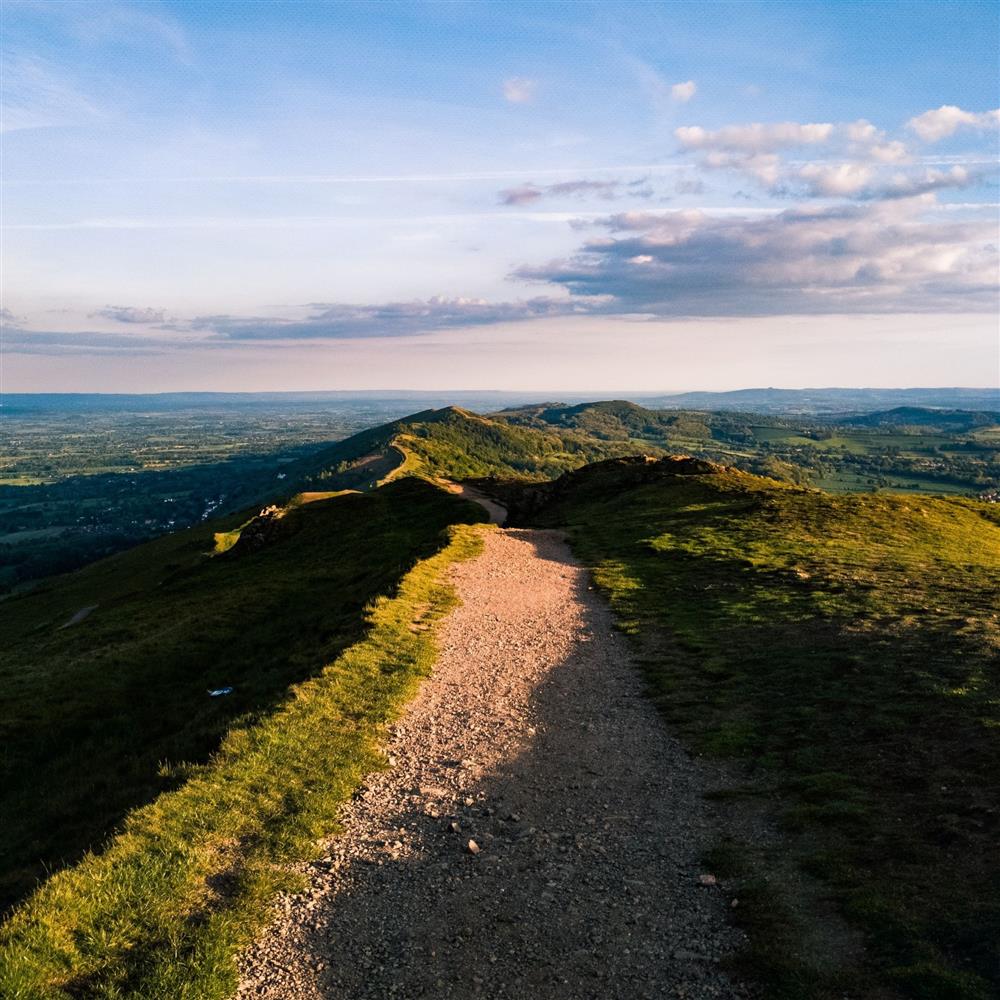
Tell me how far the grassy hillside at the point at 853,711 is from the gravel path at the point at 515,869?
4.29 ft

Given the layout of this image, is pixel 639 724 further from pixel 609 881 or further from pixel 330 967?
pixel 330 967

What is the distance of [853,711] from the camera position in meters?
18.2

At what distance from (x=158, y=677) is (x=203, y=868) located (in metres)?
19.7

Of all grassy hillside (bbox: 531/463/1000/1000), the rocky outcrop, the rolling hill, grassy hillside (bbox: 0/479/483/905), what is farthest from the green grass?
the rocky outcrop

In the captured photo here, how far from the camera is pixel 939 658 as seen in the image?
21.2 meters

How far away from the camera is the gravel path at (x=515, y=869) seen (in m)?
9.54

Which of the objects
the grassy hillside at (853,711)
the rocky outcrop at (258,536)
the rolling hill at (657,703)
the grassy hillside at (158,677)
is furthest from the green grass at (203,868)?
the rocky outcrop at (258,536)

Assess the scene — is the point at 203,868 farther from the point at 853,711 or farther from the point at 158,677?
the point at 158,677

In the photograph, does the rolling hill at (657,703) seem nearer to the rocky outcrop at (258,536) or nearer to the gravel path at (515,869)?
the gravel path at (515,869)

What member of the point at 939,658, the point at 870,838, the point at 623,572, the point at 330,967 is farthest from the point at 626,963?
the point at 623,572

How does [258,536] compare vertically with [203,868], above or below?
below

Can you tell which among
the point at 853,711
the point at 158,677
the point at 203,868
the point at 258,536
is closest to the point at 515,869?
the point at 203,868

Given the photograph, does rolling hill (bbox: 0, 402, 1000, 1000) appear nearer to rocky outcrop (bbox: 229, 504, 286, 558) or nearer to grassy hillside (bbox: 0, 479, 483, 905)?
grassy hillside (bbox: 0, 479, 483, 905)

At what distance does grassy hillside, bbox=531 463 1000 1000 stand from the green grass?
8.14m
